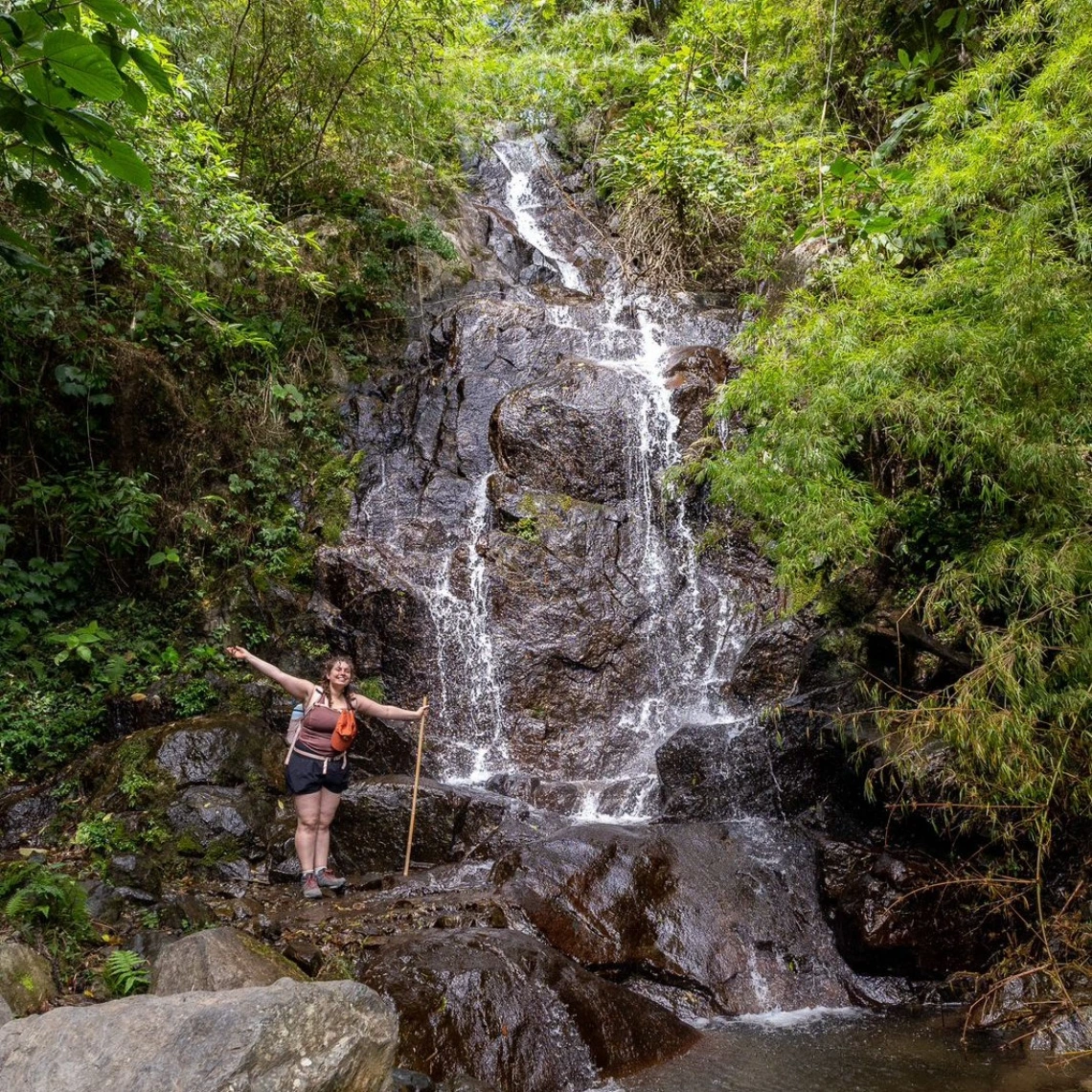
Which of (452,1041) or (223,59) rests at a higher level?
(223,59)

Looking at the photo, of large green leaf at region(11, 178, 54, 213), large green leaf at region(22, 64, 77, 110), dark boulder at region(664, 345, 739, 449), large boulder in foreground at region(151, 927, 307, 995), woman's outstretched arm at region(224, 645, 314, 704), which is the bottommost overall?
large boulder in foreground at region(151, 927, 307, 995)

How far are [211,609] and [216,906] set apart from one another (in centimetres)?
399

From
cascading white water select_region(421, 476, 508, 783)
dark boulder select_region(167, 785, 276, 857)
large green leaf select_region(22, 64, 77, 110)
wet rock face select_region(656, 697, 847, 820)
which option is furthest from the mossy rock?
wet rock face select_region(656, 697, 847, 820)

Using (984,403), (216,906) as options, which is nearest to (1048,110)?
(984,403)

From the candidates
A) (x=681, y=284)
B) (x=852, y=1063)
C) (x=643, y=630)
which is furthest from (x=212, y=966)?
(x=681, y=284)

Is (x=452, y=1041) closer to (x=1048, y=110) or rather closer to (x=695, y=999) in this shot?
(x=695, y=999)

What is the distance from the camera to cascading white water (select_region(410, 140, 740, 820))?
7715 mm

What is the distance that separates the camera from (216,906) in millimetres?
5367

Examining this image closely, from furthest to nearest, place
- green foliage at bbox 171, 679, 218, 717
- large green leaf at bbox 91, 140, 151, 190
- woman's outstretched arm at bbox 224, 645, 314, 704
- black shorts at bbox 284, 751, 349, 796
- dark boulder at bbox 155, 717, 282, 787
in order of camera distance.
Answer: green foliage at bbox 171, 679, 218, 717
dark boulder at bbox 155, 717, 282, 787
black shorts at bbox 284, 751, 349, 796
woman's outstretched arm at bbox 224, 645, 314, 704
large green leaf at bbox 91, 140, 151, 190

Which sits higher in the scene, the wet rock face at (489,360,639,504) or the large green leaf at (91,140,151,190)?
the wet rock face at (489,360,639,504)

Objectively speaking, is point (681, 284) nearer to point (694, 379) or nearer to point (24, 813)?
point (694, 379)

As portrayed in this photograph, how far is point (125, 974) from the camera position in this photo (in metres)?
4.04

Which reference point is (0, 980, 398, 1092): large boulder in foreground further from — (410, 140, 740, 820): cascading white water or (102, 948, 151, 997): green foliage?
(410, 140, 740, 820): cascading white water

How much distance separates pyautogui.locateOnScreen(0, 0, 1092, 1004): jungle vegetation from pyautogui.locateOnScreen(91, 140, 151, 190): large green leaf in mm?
10
